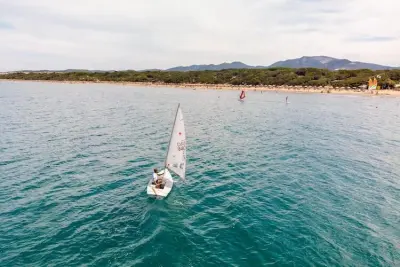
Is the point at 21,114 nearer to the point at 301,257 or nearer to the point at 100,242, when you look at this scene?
the point at 100,242

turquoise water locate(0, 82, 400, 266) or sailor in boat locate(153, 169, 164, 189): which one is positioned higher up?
sailor in boat locate(153, 169, 164, 189)

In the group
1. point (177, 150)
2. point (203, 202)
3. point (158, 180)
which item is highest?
point (177, 150)

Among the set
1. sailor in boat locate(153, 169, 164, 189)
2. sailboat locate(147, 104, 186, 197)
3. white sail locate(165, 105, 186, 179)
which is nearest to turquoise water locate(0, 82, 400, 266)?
sailboat locate(147, 104, 186, 197)

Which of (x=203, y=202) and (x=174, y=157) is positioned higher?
(x=174, y=157)

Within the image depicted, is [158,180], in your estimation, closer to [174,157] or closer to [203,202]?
[174,157]

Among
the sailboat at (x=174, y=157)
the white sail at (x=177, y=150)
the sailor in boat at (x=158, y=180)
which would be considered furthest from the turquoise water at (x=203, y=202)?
the white sail at (x=177, y=150)

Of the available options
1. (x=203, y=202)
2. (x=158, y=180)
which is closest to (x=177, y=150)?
(x=158, y=180)

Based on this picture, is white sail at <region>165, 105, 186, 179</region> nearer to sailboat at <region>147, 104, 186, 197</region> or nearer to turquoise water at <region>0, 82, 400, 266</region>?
sailboat at <region>147, 104, 186, 197</region>

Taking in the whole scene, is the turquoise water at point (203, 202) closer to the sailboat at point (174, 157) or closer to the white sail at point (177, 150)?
the sailboat at point (174, 157)
